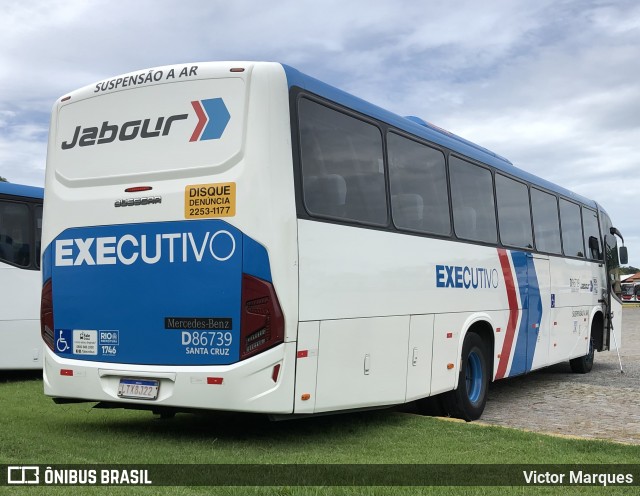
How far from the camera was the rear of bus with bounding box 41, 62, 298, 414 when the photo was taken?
6914 mm

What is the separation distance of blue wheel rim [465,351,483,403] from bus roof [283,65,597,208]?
2.61 m

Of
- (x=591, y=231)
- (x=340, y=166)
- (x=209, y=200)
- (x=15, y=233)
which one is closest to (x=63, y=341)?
(x=209, y=200)

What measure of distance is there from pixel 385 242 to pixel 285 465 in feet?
8.77

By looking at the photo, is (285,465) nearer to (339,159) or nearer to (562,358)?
(339,159)

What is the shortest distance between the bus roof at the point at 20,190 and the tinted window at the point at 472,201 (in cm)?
760

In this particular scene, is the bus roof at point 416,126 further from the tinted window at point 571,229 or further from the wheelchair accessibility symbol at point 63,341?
the wheelchair accessibility symbol at point 63,341

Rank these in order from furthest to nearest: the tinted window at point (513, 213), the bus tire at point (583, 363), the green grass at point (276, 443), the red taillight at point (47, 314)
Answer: the bus tire at point (583, 363) < the tinted window at point (513, 213) < the red taillight at point (47, 314) < the green grass at point (276, 443)

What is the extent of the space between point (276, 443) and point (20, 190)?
8.21 meters

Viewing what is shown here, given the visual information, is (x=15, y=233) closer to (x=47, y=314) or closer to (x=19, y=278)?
(x=19, y=278)

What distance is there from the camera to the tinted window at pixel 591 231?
15828mm

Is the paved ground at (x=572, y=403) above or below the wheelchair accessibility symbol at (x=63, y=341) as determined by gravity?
below

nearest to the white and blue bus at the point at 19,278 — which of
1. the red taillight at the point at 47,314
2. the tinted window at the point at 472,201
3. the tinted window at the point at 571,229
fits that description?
the red taillight at the point at 47,314

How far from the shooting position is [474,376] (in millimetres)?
10469

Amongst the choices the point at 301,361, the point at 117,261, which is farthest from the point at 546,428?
the point at 117,261
